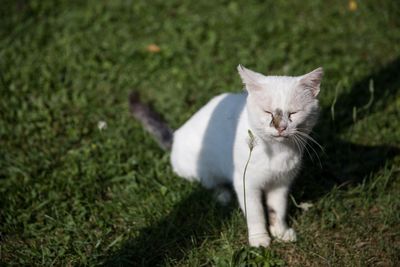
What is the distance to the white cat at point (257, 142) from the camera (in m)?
2.99

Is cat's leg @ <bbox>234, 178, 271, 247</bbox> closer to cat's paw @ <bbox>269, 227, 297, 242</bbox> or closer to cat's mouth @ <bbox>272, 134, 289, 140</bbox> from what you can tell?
cat's paw @ <bbox>269, 227, 297, 242</bbox>

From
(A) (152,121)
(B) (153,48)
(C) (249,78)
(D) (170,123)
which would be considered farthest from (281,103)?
(B) (153,48)

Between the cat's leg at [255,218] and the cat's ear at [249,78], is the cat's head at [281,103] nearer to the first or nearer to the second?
the cat's ear at [249,78]

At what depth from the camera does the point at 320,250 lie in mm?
3467

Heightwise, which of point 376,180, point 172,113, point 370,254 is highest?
point 172,113

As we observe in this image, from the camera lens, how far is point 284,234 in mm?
3631

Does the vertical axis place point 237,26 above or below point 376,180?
above

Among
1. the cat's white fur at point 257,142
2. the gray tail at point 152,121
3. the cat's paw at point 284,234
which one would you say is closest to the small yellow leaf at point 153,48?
the gray tail at point 152,121

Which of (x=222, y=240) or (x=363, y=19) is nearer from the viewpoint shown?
(x=222, y=240)

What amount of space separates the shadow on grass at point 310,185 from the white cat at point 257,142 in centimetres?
30

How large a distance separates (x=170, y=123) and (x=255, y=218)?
6.11 ft

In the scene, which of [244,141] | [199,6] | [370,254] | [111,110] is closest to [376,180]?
[370,254]

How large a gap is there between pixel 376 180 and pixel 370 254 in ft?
2.59

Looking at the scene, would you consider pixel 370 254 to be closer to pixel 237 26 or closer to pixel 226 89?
pixel 226 89
